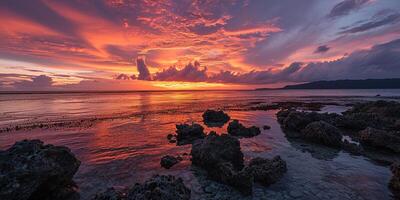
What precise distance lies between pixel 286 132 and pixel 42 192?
23809 mm

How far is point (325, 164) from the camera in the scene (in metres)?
14.5

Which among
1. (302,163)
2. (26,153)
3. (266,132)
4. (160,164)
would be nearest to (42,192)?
(26,153)

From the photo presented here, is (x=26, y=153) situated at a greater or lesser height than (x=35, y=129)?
greater

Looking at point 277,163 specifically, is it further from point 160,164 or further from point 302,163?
point 160,164

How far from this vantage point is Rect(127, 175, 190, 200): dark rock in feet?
26.2

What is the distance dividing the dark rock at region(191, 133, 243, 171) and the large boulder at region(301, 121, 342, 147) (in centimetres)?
1001

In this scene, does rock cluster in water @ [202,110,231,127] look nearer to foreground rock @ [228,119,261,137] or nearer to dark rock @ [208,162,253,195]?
foreground rock @ [228,119,261,137]

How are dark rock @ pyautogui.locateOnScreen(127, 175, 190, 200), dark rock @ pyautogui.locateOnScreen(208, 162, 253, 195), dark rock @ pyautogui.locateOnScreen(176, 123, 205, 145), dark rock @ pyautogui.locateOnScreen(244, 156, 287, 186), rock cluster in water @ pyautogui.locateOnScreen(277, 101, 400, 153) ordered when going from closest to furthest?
1. dark rock @ pyautogui.locateOnScreen(127, 175, 190, 200)
2. dark rock @ pyautogui.locateOnScreen(208, 162, 253, 195)
3. dark rock @ pyautogui.locateOnScreen(244, 156, 287, 186)
4. rock cluster in water @ pyautogui.locateOnScreen(277, 101, 400, 153)
5. dark rock @ pyautogui.locateOnScreen(176, 123, 205, 145)

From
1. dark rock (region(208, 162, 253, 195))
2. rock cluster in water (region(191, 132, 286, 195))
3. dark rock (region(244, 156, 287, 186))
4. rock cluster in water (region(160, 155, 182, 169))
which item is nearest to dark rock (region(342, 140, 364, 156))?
rock cluster in water (region(191, 132, 286, 195))

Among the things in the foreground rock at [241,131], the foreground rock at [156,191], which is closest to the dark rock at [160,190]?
the foreground rock at [156,191]

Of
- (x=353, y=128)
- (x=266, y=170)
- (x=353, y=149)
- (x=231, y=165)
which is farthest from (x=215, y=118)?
(x=266, y=170)

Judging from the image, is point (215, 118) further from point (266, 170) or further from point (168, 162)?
point (266, 170)

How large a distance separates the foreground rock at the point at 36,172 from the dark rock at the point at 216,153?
711cm

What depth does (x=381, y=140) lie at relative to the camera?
1806cm
